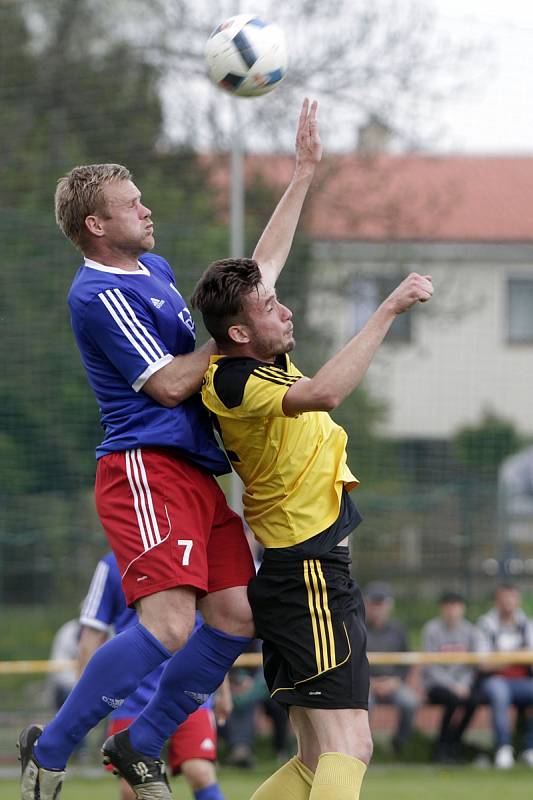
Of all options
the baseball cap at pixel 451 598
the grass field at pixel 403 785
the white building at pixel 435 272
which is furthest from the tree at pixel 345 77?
the grass field at pixel 403 785

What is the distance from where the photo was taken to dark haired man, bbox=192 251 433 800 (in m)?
4.36

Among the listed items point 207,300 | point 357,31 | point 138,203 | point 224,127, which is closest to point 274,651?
point 207,300

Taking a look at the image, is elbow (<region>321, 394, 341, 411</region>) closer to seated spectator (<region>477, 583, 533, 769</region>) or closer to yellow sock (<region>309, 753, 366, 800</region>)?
yellow sock (<region>309, 753, 366, 800</region>)

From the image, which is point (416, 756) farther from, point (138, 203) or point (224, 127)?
point (138, 203)

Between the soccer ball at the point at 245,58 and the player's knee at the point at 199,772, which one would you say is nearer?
the soccer ball at the point at 245,58

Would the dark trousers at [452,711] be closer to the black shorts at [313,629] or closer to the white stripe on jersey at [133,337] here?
the black shorts at [313,629]

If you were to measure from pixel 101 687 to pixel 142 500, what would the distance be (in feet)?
1.98

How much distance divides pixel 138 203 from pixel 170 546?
46.0 inches

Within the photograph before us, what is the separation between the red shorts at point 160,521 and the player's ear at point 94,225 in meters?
0.74

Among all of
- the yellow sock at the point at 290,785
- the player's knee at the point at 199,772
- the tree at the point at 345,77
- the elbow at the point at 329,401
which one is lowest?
the player's knee at the point at 199,772

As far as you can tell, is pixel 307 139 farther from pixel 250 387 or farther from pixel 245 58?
pixel 250 387

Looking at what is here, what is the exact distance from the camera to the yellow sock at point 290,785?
4.66 metres

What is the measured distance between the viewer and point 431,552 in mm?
12234

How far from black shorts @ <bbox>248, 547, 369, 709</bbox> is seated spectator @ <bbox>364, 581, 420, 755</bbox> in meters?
6.37
